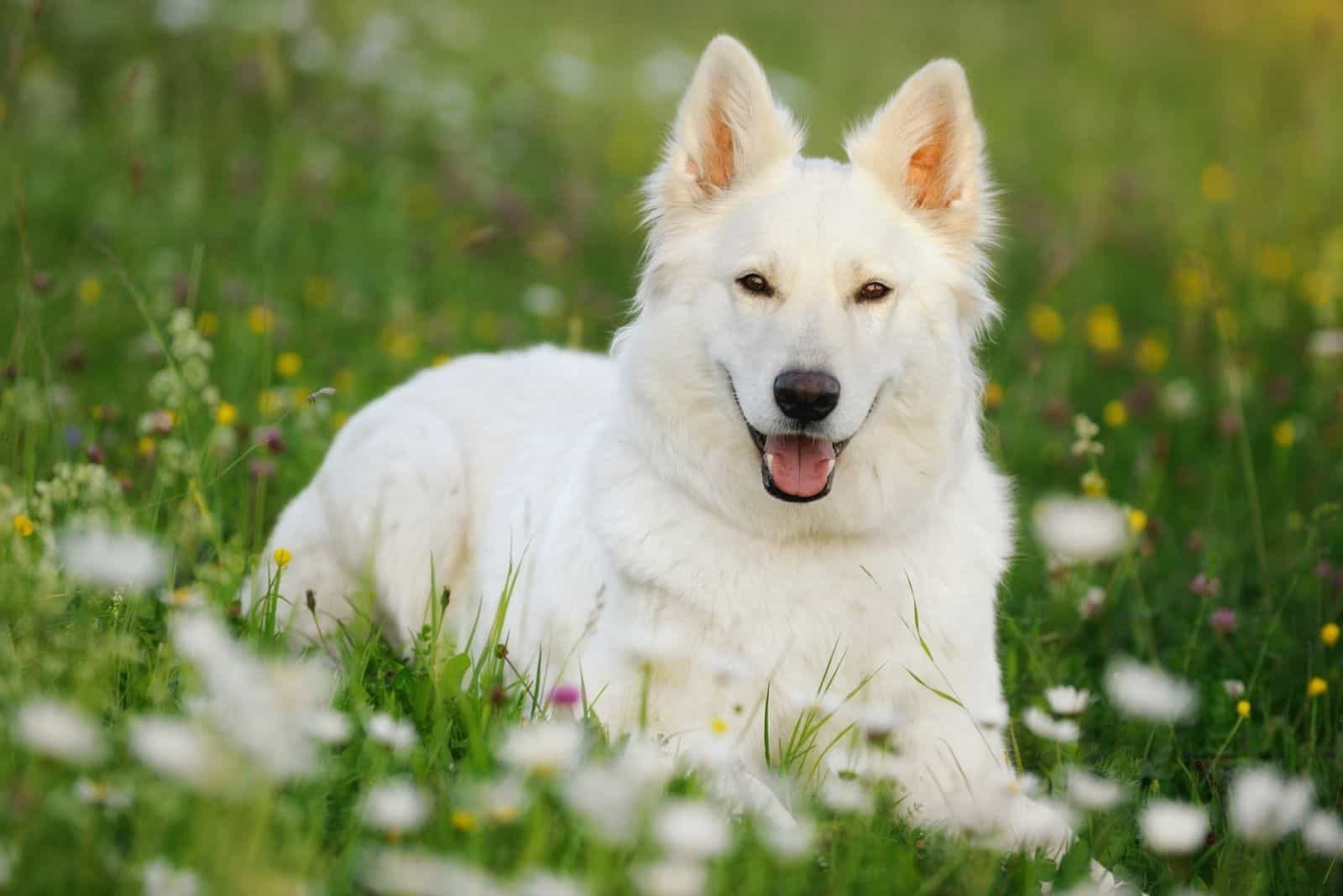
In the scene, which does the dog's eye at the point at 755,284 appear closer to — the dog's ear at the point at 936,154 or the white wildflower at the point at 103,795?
the dog's ear at the point at 936,154

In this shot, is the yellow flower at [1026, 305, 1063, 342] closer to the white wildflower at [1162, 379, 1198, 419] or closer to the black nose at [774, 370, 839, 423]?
the white wildflower at [1162, 379, 1198, 419]

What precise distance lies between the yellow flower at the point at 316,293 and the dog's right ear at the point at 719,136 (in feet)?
11.7

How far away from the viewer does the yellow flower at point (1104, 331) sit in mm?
6770

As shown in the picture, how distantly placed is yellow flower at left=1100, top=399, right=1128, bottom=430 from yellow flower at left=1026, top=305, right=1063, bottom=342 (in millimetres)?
888

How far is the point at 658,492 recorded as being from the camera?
3.33 meters

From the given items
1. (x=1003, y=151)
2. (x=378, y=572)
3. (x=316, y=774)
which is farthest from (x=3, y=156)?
(x=1003, y=151)

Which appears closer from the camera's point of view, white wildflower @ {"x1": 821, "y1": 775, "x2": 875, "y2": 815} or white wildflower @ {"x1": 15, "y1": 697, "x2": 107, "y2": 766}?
white wildflower @ {"x1": 15, "y1": 697, "x2": 107, "y2": 766}

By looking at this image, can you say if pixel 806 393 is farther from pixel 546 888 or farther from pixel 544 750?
pixel 546 888

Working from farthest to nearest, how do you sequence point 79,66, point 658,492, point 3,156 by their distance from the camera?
point 79,66 → point 3,156 → point 658,492

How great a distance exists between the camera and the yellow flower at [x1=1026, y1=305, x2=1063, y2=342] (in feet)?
22.5

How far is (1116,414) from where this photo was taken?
5.68 metres

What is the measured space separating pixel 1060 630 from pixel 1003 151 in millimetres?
7537

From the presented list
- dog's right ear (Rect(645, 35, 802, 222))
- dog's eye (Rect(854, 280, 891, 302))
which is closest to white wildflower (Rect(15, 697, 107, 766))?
dog's eye (Rect(854, 280, 891, 302))

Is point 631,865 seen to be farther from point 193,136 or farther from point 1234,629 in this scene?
point 193,136
